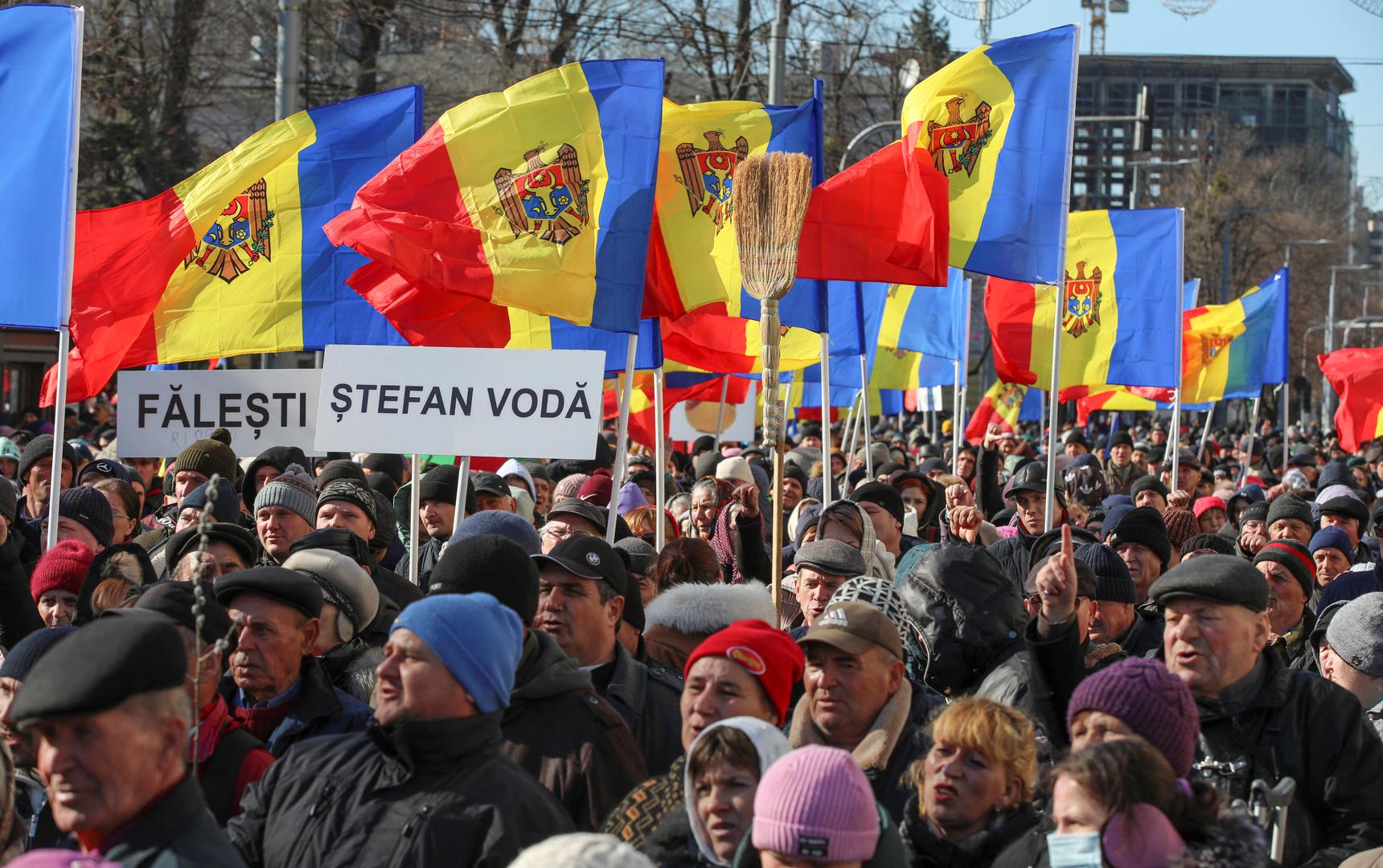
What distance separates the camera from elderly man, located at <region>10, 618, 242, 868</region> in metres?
2.79

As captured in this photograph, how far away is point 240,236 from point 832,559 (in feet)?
15.4

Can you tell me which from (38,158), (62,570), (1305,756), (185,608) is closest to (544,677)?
(185,608)

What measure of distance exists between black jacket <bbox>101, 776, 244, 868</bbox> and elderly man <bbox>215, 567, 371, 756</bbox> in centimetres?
143

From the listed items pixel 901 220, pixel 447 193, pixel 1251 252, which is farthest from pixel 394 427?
pixel 1251 252

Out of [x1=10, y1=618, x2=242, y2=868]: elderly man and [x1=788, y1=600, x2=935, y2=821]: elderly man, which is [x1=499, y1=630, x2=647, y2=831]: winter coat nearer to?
[x1=788, y1=600, x2=935, y2=821]: elderly man

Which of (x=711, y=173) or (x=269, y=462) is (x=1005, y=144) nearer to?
(x=711, y=173)

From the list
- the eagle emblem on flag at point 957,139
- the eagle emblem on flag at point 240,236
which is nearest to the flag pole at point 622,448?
the eagle emblem on flag at point 240,236

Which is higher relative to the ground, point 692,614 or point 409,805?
point 692,614

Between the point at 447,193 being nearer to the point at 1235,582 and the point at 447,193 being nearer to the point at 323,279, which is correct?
the point at 323,279

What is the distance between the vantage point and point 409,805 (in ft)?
11.4

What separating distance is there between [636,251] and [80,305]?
10.1ft

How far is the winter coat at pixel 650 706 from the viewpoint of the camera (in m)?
4.52

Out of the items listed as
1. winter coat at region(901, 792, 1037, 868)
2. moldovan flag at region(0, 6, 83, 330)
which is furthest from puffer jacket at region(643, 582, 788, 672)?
moldovan flag at region(0, 6, 83, 330)

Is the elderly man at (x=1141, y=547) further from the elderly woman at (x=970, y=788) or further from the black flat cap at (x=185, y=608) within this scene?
the black flat cap at (x=185, y=608)
